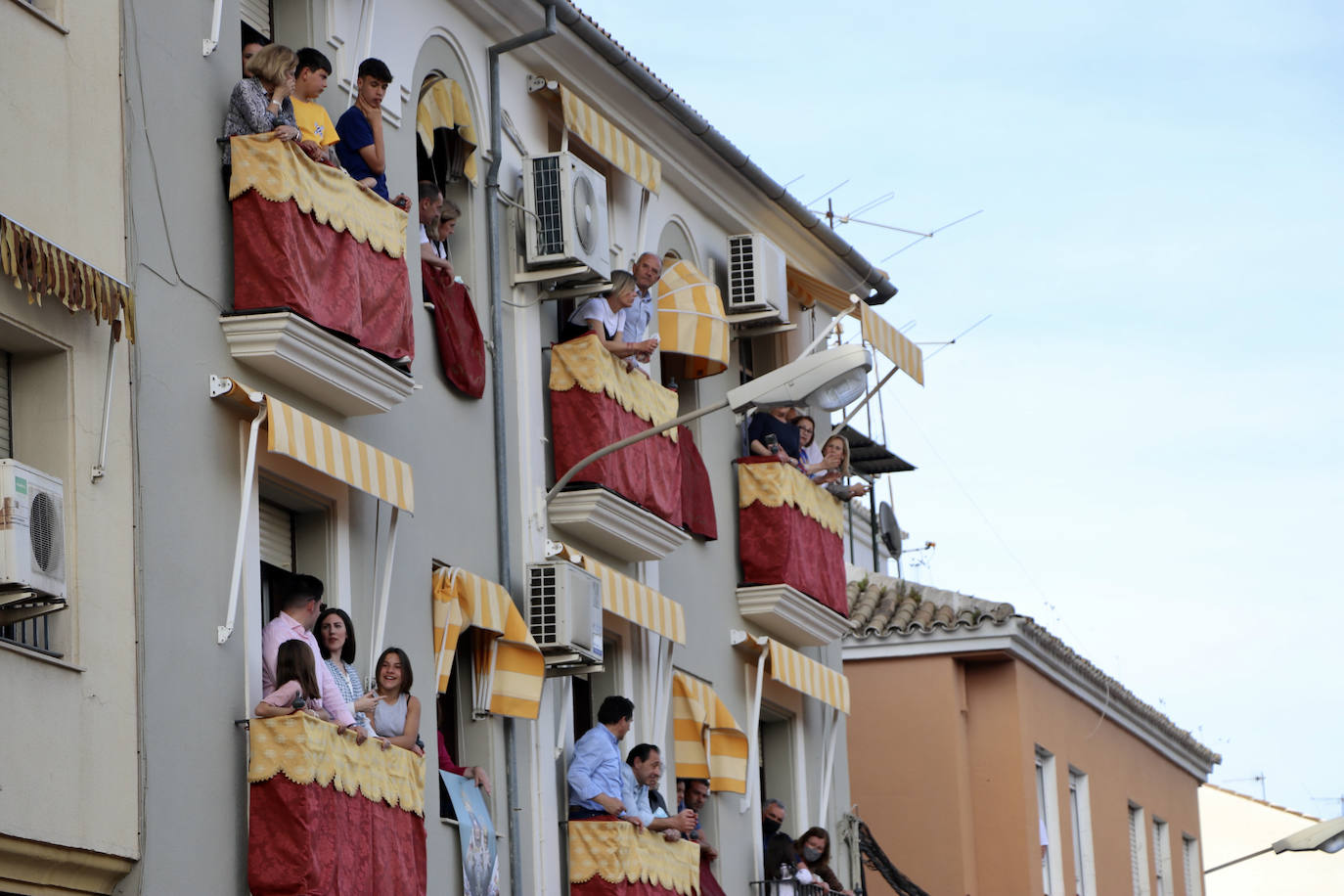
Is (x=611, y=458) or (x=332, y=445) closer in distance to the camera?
(x=332, y=445)

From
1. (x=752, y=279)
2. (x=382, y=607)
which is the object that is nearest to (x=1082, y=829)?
(x=752, y=279)

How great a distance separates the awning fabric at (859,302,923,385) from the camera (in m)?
24.6

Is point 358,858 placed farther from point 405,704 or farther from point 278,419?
point 278,419

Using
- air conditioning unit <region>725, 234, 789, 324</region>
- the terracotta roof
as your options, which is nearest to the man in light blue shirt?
air conditioning unit <region>725, 234, 789, 324</region>

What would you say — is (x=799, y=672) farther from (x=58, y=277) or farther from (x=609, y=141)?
(x=58, y=277)

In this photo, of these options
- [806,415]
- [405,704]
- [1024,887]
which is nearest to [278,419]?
[405,704]

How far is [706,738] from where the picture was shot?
21203 mm

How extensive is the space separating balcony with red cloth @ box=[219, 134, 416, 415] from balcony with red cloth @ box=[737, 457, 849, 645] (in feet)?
25.2

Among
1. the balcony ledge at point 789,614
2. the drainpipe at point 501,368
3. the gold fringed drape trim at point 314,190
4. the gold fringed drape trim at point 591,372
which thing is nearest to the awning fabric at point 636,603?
the drainpipe at point 501,368

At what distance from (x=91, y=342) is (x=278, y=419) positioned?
1616 mm

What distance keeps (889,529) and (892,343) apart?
11.6 meters

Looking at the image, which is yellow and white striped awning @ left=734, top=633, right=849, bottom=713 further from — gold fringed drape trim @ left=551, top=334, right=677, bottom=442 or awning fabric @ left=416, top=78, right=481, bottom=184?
awning fabric @ left=416, top=78, right=481, bottom=184

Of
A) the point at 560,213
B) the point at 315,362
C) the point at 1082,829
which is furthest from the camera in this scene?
the point at 1082,829

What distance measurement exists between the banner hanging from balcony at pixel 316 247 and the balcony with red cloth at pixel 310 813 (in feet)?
8.42
